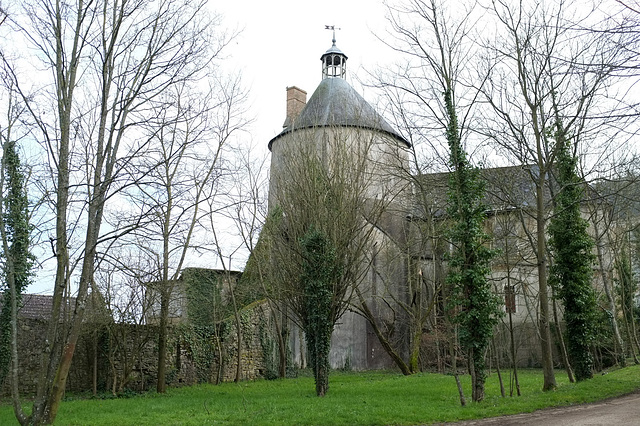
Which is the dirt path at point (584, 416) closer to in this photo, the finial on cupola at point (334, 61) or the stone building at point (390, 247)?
the stone building at point (390, 247)

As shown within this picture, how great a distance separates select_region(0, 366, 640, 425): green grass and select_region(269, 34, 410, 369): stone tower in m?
5.11

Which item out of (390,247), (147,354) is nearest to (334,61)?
(390,247)

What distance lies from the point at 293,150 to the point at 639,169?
12.8 meters

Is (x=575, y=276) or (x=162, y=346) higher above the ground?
(x=575, y=276)

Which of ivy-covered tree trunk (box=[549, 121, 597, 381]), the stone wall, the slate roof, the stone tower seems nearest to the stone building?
the stone tower

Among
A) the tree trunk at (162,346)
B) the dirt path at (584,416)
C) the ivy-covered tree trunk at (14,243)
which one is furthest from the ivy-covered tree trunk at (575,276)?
the ivy-covered tree trunk at (14,243)

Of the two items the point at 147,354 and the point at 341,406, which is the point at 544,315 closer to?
the point at 341,406

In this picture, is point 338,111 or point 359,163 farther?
point 338,111

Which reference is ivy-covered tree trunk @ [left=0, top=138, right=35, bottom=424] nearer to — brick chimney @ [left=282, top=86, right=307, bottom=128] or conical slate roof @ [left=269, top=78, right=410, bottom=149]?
conical slate roof @ [left=269, top=78, right=410, bottom=149]

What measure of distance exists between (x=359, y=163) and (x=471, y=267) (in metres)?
6.27

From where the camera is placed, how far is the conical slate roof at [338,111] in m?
21.7

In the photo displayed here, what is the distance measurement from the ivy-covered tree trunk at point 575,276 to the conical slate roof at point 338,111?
21.1 feet

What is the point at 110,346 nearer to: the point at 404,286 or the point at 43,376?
the point at 43,376

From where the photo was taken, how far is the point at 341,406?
12219 mm
